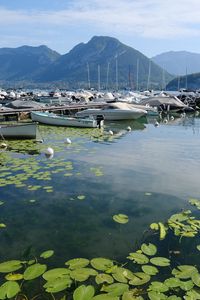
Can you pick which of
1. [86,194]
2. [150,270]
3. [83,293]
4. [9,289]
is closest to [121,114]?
[86,194]

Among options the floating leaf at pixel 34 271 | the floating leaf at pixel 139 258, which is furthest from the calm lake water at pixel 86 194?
the floating leaf at pixel 34 271

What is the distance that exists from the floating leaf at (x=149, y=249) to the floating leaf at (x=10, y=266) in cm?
231

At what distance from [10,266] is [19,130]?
14.0 meters

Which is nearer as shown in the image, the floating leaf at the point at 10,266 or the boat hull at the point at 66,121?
the floating leaf at the point at 10,266

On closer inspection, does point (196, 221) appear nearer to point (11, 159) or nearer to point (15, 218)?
point (15, 218)

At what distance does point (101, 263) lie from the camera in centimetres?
595

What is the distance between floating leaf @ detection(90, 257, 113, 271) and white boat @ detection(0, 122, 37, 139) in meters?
13.9

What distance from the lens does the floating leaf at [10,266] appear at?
229 inches

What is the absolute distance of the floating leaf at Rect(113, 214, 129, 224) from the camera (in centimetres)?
803

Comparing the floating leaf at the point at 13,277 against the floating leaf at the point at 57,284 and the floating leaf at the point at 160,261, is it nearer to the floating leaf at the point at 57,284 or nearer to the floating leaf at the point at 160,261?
the floating leaf at the point at 57,284

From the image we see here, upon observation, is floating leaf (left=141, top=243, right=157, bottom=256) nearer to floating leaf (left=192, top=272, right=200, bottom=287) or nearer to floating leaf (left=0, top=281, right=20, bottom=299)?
floating leaf (left=192, top=272, right=200, bottom=287)

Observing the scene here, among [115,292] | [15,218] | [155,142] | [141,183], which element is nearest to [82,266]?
[115,292]

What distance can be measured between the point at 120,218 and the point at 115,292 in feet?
10.3

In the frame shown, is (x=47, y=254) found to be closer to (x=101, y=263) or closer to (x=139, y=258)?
(x=101, y=263)
